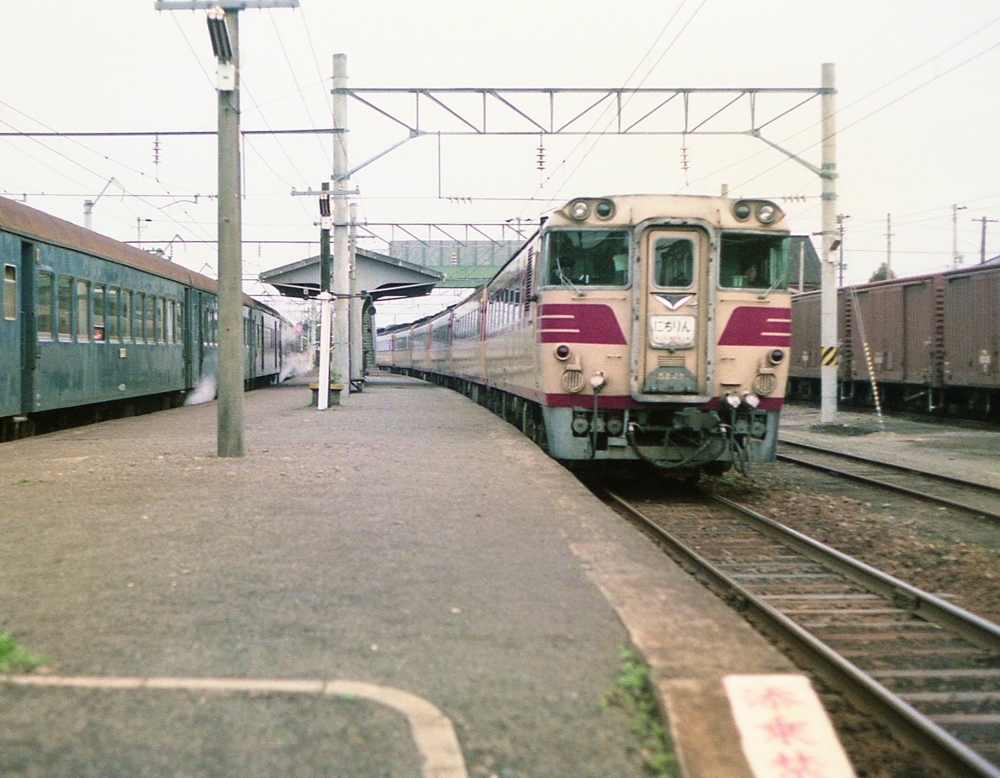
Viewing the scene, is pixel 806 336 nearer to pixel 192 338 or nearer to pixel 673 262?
pixel 192 338

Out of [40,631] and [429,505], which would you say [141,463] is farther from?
[40,631]

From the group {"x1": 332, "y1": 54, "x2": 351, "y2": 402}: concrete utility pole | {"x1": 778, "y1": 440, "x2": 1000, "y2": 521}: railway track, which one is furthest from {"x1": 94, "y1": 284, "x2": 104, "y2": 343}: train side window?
{"x1": 778, "y1": 440, "x2": 1000, "y2": 521}: railway track

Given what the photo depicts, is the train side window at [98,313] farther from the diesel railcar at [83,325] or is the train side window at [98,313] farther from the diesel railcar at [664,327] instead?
the diesel railcar at [664,327]

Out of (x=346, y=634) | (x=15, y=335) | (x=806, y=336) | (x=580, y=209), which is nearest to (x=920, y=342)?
(x=806, y=336)

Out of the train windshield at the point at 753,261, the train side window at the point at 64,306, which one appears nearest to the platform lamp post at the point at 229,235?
the train side window at the point at 64,306

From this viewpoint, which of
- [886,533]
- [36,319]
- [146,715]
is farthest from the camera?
[36,319]

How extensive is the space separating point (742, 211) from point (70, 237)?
10208mm

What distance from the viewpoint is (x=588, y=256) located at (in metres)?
10.6

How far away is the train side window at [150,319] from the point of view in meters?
19.6

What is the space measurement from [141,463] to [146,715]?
298 inches

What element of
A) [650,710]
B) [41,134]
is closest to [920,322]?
[41,134]

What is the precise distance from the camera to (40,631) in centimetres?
452

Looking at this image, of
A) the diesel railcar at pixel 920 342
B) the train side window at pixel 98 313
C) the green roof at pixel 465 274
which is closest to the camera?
the train side window at pixel 98 313

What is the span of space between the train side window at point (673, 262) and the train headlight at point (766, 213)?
0.77 meters
